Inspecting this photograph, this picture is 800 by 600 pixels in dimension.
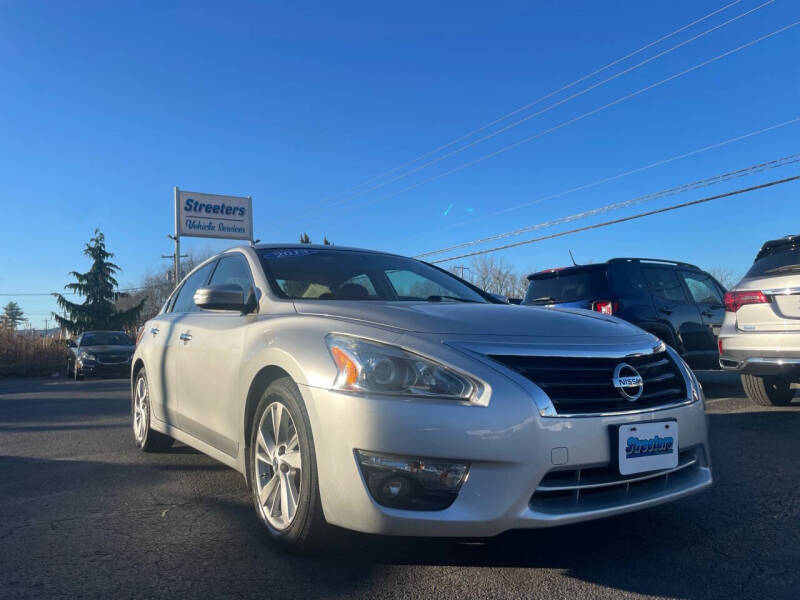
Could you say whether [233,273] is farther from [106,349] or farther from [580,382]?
[106,349]

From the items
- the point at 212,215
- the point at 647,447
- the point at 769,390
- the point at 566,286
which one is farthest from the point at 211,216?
the point at 647,447

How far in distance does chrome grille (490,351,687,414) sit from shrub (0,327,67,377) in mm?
22274

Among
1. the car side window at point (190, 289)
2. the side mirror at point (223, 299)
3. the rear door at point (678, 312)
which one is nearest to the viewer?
the side mirror at point (223, 299)

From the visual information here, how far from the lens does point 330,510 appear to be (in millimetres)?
2520

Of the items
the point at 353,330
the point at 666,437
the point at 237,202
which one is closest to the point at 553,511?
the point at 666,437

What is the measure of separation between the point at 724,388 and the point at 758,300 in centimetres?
353

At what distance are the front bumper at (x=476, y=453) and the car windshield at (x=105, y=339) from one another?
17.7m

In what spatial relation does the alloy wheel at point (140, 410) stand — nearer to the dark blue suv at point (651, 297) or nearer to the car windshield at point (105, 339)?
the dark blue suv at point (651, 297)

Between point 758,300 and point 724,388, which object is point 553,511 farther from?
point 724,388

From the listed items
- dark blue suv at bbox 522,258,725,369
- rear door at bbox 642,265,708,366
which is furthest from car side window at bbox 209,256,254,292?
rear door at bbox 642,265,708,366

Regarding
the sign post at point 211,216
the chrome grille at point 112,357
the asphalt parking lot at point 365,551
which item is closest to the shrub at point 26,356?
the chrome grille at point 112,357

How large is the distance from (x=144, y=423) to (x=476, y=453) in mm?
3811

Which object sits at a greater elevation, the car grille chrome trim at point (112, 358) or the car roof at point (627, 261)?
the car roof at point (627, 261)

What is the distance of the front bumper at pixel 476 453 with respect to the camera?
2363mm
